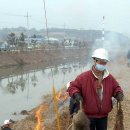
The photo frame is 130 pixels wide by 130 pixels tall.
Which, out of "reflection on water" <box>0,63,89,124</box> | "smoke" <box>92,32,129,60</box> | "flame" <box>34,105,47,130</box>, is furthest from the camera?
"smoke" <box>92,32,129,60</box>

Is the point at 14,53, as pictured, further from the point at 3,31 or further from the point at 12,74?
the point at 3,31

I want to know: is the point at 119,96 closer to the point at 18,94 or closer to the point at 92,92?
the point at 92,92

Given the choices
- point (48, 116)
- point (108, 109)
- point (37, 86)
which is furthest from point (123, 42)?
point (108, 109)

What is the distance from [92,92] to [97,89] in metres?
0.08

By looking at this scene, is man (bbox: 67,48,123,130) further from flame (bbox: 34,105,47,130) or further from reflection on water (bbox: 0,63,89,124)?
reflection on water (bbox: 0,63,89,124)

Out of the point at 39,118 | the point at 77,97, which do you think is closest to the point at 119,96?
the point at 77,97

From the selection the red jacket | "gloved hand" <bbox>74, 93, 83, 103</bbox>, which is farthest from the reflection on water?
"gloved hand" <bbox>74, 93, 83, 103</bbox>

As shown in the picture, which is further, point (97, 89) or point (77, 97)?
point (97, 89)

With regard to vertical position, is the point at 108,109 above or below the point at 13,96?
above

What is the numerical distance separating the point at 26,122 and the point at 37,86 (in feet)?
47.4

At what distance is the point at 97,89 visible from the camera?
546 cm

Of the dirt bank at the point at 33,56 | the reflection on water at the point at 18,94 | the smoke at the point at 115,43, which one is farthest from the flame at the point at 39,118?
the dirt bank at the point at 33,56

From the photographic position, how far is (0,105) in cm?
2045

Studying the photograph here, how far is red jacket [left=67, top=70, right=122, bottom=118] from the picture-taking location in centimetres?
545
